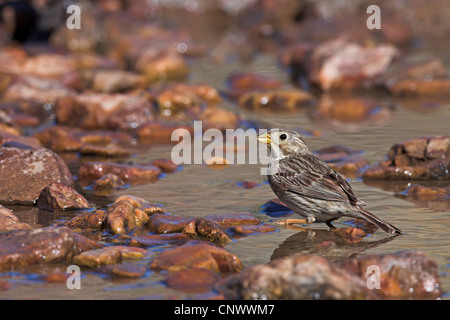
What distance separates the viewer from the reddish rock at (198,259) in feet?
20.6

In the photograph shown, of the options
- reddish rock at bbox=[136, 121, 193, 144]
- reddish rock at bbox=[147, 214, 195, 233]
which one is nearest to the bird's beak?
reddish rock at bbox=[147, 214, 195, 233]

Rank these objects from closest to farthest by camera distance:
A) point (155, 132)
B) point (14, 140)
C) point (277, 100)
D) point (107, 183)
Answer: point (107, 183) → point (14, 140) → point (155, 132) → point (277, 100)

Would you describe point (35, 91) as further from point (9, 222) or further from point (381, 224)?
point (381, 224)

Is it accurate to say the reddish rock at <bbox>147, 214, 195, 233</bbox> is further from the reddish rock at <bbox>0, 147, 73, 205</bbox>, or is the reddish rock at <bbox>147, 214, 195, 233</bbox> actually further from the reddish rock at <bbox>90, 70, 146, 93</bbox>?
the reddish rock at <bbox>90, 70, 146, 93</bbox>

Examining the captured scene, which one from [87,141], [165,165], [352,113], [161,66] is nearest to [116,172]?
[165,165]

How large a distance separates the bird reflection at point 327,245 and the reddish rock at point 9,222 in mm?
2407

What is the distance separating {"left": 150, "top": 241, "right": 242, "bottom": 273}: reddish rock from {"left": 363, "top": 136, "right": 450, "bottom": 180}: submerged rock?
350cm

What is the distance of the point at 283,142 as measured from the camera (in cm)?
831

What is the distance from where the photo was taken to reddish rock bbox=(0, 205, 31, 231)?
7.04 meters

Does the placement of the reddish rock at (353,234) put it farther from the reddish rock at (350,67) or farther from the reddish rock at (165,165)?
the reddish rock at (350,67)

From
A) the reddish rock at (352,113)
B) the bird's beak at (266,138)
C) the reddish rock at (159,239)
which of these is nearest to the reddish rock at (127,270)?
the reddish rock at (159,239)

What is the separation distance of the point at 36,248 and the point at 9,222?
3.03 feet
